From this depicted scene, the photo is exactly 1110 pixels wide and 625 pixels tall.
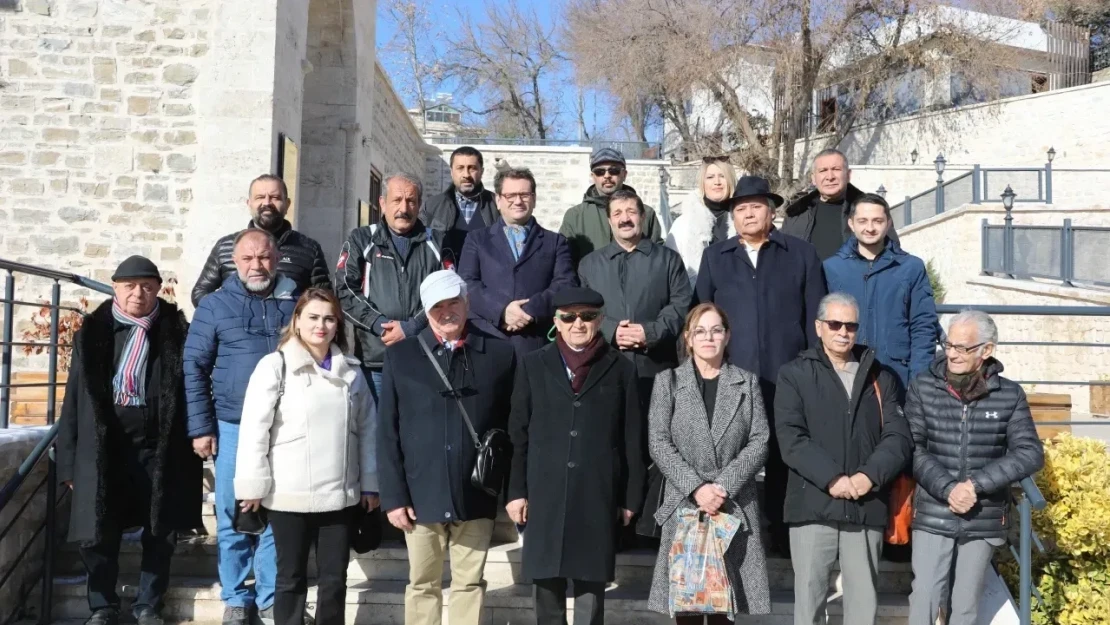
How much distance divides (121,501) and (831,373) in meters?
3.37

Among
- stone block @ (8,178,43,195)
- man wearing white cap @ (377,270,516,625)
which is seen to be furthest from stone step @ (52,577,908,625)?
stone block @ (8,178,43,195)

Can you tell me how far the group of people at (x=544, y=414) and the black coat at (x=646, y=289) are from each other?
0.04ft

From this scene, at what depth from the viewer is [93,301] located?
8.35m

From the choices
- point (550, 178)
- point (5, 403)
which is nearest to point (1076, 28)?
point (550, 178)

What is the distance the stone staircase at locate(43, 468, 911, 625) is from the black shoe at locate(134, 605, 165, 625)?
181mm

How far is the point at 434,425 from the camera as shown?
4070mm

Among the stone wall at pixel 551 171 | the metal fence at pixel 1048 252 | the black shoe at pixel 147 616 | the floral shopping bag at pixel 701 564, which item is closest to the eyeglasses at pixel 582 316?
the floral shopping bag at pixel 701 564

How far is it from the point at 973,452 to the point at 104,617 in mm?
4085

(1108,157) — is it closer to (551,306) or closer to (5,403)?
(551,306)

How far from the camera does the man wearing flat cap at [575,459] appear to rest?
3959mm

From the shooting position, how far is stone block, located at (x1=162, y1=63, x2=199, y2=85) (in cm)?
830

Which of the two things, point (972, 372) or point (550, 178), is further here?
point (550, 178)

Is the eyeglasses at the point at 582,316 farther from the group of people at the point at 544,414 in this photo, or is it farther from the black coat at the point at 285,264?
the black coat at the point at 285,264

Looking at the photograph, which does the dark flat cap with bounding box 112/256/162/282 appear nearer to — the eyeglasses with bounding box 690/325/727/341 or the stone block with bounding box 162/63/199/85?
the eyeglasses with bounding box 690/325/727/341
